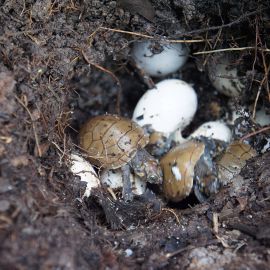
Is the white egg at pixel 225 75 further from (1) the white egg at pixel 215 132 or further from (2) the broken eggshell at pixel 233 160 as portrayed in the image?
(2) the broken eggshell at pixel 233 160

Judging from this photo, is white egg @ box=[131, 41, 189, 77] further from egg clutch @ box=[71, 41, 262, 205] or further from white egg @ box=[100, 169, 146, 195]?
white egg @ box=[100, 169, 146, 195]

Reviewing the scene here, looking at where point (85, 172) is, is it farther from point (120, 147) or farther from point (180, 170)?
point (180, 170)

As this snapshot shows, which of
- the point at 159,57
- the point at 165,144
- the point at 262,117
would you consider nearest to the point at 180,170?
the point at 165,144

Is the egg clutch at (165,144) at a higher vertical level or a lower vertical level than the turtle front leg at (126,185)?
higher

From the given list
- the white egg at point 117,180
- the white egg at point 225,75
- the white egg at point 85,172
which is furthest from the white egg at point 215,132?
the white egg at point 85,172

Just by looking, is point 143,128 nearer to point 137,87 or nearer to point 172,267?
point 137,87

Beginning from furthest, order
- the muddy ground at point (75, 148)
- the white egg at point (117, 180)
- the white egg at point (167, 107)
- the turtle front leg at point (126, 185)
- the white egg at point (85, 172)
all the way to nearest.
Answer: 1. the white egg at point (167, 107)
2. the white egg at point (117, 180)
3. the turtle front leg at point (126, 185)
4. the white egg at point (85, 172)
5. the muddy ground at point (75, 148)
